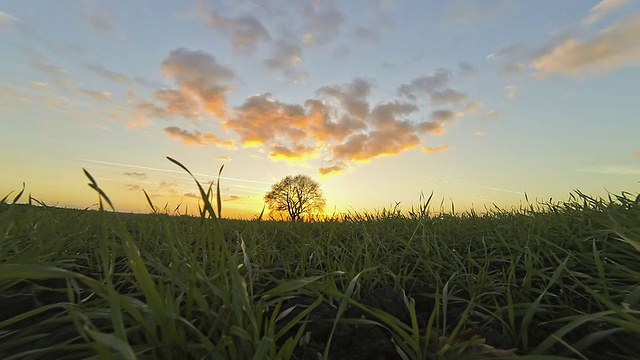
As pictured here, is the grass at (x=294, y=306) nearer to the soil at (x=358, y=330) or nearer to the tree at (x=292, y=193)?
the soil at (x=358, y=330)

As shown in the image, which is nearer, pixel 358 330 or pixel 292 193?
pixel 358 330

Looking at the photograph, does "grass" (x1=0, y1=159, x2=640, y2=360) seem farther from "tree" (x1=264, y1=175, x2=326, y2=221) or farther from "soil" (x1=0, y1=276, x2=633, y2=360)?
"tree" (x1=264, y1=175, x2=326, y2=221)

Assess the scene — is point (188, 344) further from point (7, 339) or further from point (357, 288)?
point (357, 288)

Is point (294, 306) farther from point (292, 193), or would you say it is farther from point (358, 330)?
point (292, 193)

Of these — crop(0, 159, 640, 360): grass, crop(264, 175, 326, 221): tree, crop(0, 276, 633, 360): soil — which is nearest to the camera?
crop(0, 159, 640, 360): grass

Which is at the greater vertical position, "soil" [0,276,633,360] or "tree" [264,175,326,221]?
"tree" [264,175,326,221]

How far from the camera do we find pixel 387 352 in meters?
1.67

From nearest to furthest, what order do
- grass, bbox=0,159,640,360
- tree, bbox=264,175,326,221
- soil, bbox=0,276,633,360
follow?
1. grass, bbox=0,159,640,360
2. soil, bbox=0,276,633,360
3. tree, bbox=264,175,326,221

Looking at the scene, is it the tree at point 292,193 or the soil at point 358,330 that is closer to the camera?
the soil at point 358,330

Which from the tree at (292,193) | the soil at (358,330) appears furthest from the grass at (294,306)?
the tree at (292,193)

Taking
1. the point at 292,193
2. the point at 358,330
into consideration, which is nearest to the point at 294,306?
the point at 358,330

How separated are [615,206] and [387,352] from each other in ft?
12.5

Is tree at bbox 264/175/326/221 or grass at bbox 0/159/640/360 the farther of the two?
tree at bbox 264/175/326/221

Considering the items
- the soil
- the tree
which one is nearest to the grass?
the soil
